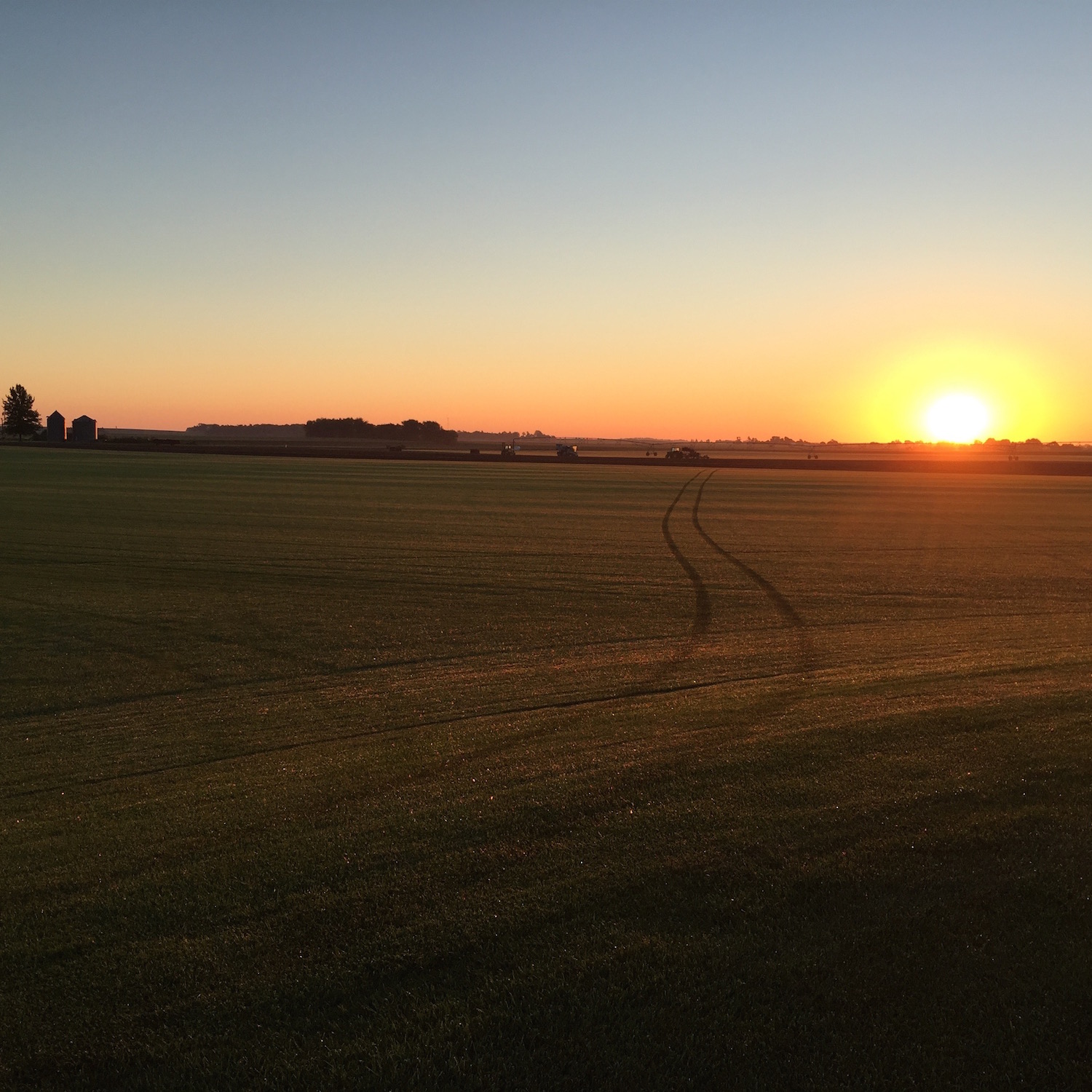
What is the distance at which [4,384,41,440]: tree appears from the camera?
5502 inches

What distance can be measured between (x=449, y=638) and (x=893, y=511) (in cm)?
3484

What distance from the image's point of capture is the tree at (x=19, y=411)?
13975cm

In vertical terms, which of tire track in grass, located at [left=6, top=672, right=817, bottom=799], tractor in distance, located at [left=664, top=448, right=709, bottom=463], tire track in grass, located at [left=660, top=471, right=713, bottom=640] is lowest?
tire track in grass, located at [left=6, top=672, right=817, bottom=799]

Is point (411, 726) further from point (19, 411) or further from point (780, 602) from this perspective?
point (19, 411)

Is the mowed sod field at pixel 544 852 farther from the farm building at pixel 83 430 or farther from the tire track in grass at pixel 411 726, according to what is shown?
the farm building at pixel 83 430

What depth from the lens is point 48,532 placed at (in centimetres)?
3083

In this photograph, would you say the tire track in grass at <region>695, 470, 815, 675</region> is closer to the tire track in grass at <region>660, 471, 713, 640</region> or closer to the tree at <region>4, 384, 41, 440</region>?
the tire track in grass at <region>660, 471, 713, 640</region>

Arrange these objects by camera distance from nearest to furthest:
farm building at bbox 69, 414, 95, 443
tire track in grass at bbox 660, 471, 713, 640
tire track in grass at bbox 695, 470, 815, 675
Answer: tire track in grass at bbox 695, 470, 815, 675, tire track in grass at bbox 660, 471, 713, 640, farm building at bbox 69, 414, 95, 443

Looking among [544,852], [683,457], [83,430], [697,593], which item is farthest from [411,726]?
[83,430]

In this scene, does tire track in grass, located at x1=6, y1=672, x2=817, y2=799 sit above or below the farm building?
below

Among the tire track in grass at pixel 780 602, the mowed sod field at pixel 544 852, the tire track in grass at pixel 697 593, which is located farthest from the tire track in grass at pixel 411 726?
the tire track in grass at pixel 697 593

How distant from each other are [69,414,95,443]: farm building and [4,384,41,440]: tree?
5.92m

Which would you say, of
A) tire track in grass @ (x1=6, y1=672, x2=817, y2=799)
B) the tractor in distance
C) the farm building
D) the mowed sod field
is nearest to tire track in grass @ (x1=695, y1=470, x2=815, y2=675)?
the mowed sod field

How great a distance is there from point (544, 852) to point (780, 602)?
48.2 ft
